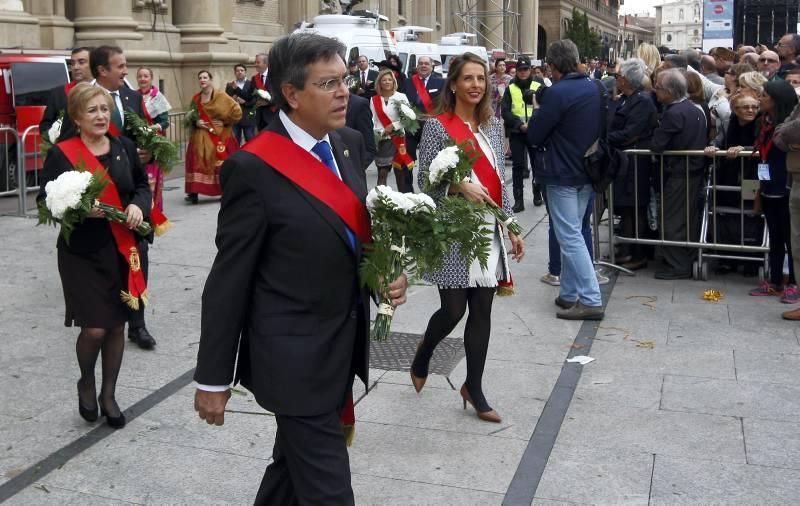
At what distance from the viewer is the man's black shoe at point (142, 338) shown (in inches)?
276

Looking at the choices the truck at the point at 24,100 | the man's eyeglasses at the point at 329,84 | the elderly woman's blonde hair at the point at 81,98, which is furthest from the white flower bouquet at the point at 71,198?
the truck at the point at 24,100

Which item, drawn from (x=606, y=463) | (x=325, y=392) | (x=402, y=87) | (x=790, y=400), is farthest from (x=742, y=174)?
(x=402, y=87)

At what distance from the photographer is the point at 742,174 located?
362 inches

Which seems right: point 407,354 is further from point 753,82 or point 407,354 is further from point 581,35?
point 581,35

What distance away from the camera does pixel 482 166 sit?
227 inches

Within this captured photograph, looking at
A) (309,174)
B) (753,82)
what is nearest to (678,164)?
(753,82)

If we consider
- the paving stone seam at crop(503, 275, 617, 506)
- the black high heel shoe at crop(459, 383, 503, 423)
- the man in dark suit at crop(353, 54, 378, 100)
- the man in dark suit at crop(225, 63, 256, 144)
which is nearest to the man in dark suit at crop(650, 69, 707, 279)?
the paving stone seam at crop(503, 275, 617, 506)

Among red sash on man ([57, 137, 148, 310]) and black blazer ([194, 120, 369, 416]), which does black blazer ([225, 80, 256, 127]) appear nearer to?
red sash on man ([57, 137, 148, 310])

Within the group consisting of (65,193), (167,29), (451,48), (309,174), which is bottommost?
(65,193)

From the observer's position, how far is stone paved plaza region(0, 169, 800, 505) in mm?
4801

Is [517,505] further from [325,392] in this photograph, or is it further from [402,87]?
[402,87]

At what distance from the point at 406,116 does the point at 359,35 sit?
25.7 ft

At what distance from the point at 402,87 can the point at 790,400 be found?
1108cm

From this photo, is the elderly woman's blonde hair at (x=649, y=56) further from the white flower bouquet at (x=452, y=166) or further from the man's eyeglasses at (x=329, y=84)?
the man's eyeglasses at (x=329, y=84)
